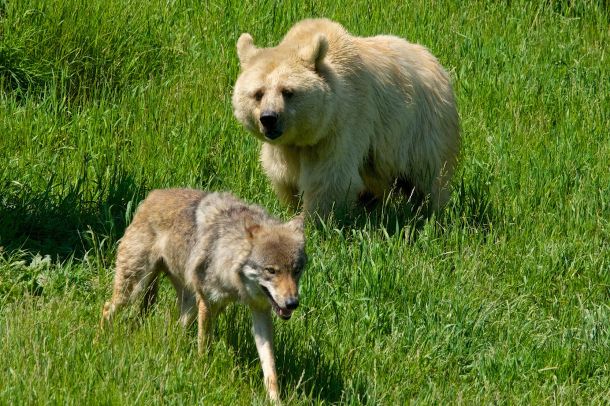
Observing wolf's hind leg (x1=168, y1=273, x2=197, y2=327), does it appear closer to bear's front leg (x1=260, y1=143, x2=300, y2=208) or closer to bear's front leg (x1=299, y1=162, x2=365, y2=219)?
bear's front leg (x1=299, y1=162, x2=365, y2=219)

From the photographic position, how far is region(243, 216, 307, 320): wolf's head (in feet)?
19.2

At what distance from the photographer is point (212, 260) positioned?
634 centimetres

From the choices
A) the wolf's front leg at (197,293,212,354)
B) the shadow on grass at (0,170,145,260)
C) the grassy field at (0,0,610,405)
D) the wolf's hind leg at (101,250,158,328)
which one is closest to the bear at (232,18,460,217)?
the grassy field at (0,0,610,405)

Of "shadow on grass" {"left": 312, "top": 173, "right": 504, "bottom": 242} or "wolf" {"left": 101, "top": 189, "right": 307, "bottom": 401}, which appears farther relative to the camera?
"shadow on grass" {"left": 312, "top": 173, "right": 504, "bottom": 242}

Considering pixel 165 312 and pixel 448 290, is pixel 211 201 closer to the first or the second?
pixel 165 312

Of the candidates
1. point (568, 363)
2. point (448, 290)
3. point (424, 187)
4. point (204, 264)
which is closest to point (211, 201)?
point (204, 264)

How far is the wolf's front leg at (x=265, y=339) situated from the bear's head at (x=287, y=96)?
8.68 feet

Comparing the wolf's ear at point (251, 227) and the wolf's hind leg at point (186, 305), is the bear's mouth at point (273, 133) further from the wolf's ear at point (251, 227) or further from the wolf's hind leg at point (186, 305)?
the wolf's ear at point (251, 227)

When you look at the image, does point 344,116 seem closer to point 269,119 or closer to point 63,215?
point 269,119

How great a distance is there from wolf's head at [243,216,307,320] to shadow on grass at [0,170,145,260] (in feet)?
6.34

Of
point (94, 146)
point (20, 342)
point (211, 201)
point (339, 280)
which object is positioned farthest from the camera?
point (94, 146)

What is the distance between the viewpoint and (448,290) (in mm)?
7609

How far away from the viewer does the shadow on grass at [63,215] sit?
26.0ft

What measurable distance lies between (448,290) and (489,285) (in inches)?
16.0
